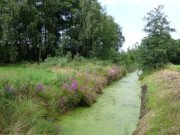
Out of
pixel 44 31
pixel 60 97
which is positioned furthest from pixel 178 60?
pixel 60 97

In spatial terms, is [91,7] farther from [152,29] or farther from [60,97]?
[60,97]

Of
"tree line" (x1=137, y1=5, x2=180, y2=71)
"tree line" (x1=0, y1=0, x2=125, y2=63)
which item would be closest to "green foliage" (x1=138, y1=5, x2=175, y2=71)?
"tree line" (x1=137, y1=5, x2=180, y2=71)

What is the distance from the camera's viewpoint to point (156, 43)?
1088 cm

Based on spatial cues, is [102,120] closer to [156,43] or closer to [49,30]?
[156,43]

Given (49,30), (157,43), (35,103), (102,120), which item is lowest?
(102,120)

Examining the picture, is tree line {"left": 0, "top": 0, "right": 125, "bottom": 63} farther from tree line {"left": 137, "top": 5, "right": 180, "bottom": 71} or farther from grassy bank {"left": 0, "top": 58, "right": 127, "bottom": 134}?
grassy bank {"left": 0, "top": 58, "right": 127, "bottom": 134}

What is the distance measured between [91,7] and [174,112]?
615 inches

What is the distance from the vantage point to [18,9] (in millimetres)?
12984

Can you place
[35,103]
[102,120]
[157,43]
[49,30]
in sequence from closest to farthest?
1. [35,103]
2. [102,120]
3. [157,43]
4. [49,30]

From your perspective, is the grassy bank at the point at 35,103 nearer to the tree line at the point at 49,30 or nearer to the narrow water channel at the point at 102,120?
the narrow water channel at the point at 102,120

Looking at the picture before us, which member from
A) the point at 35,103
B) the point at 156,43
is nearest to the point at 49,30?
the point at 156,43

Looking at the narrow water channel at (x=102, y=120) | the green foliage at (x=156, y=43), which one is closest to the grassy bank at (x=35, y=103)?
the narrow water channel at (x=102, y=120)

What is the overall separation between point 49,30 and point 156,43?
11.8m

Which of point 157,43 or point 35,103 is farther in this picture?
point 157,43
